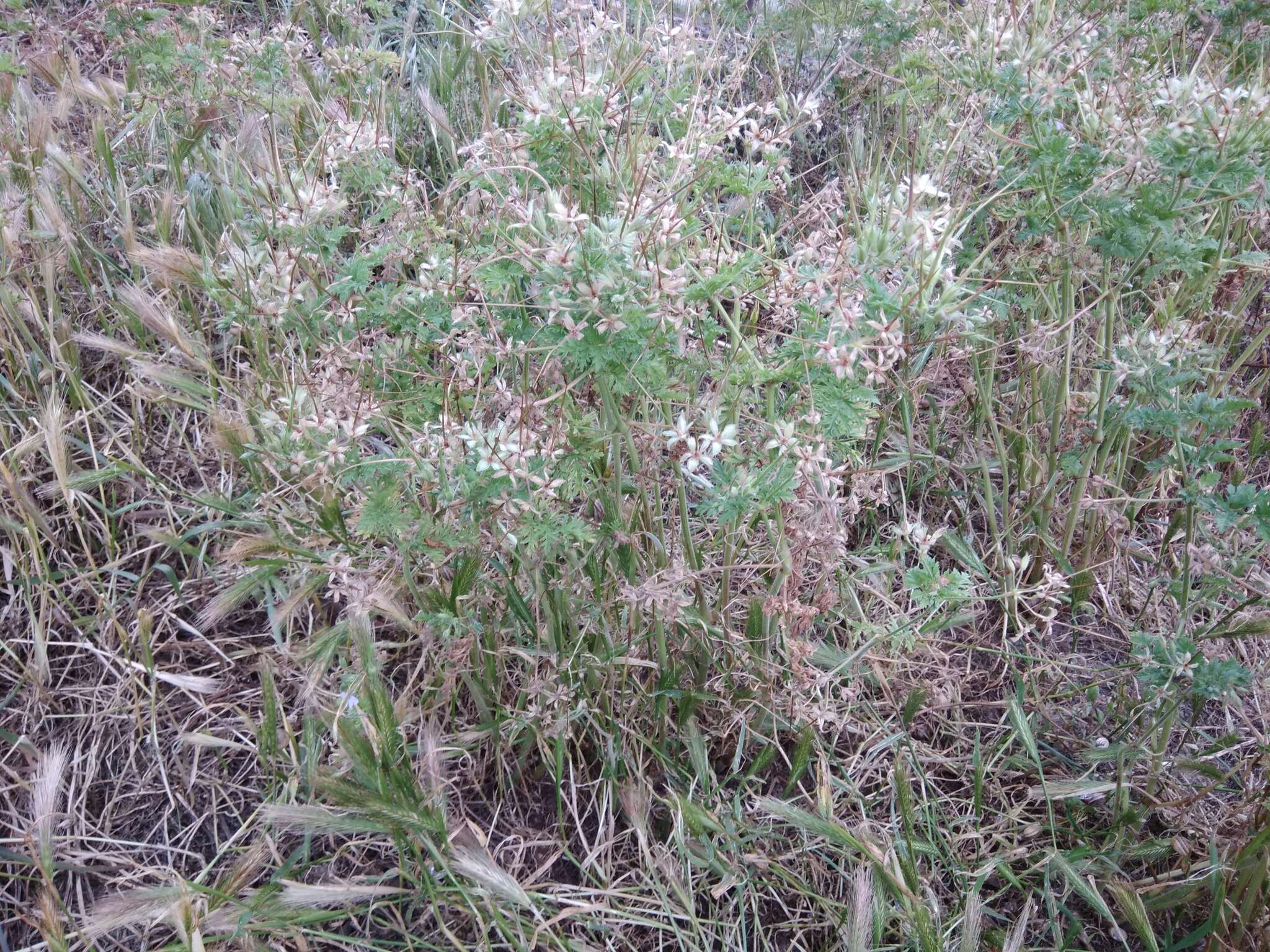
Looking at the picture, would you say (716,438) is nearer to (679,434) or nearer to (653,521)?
(679,434)

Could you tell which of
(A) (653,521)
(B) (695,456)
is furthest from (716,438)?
(A) (653,521)

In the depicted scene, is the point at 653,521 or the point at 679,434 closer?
the point at 679,434

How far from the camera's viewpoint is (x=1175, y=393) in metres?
1.91

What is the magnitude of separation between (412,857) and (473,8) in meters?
3.41

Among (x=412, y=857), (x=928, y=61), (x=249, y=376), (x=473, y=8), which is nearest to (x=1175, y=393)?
(x=928, y=61)

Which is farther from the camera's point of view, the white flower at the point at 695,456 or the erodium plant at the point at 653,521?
the erodium plant at the point at 653,521

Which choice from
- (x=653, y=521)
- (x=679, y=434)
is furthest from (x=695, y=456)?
(x=653, y=521)

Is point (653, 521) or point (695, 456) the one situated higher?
point (695, 456)

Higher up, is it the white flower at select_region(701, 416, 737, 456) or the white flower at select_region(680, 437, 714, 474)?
the white flower at select_region(701, 416, 737, 456)

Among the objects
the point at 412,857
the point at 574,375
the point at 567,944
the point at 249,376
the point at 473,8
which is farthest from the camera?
the point at 473,8

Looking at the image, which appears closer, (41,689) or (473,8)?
(41,689)

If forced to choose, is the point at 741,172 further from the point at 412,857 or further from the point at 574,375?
the point at 412,857

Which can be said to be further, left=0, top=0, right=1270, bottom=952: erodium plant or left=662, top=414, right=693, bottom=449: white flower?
left=0, top=0, right=1270, bottom=952: erodium plant

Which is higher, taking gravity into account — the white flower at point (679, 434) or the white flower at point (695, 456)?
the white flower at point (679, 434)
